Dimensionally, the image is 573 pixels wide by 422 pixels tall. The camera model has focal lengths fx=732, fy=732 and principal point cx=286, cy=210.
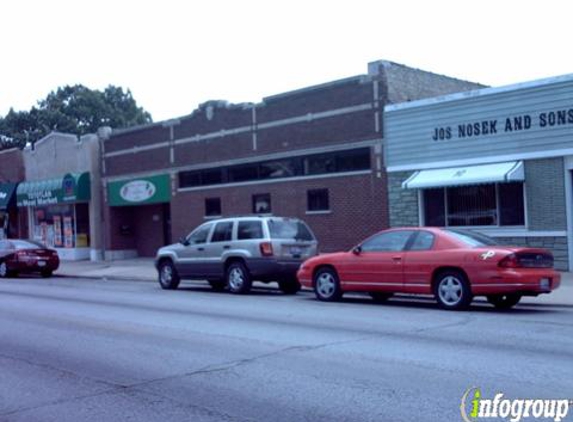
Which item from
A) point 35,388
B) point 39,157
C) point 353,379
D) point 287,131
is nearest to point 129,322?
point 35,388

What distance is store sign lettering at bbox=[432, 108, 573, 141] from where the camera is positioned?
1848 cm

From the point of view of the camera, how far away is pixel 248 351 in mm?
9305

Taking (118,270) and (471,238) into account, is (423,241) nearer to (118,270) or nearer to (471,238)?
(471,238)

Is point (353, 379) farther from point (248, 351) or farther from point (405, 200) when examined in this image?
point (405, 200)

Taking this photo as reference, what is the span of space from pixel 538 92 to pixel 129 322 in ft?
40.3

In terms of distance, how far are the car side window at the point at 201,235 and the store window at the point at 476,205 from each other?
22.4 ft

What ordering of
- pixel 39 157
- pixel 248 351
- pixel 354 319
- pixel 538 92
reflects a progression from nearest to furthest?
pixel 248 351
pixel 354 319
pixel 538 92
pixel 39 157

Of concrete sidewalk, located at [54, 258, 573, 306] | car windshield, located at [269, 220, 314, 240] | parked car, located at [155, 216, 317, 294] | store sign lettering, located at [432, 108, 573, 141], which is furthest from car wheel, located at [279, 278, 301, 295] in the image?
store sign lettering, located at [432, 108, 573, 141]

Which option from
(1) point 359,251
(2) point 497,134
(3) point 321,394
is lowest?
(3) point 321,394

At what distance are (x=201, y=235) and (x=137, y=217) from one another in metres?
15.7

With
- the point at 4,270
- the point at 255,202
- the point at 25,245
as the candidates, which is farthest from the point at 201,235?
the point at 4,270

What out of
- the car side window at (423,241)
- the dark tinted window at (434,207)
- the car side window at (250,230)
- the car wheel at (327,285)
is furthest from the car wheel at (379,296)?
the dark tinted window at (434,207)

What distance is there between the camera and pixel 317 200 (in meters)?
23.8

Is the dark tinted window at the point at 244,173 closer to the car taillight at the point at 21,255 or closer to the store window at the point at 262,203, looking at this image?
Answer: the store window at the point at 262,203
